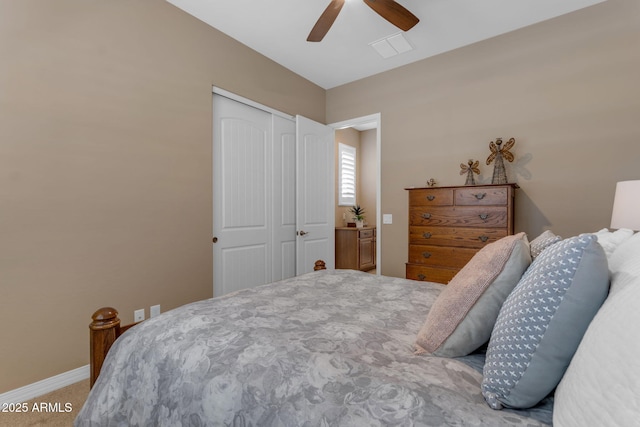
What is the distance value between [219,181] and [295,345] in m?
2.29

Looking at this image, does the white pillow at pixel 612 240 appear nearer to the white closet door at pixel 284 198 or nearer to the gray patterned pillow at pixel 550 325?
the gray patterned pillow at pixel 550 325

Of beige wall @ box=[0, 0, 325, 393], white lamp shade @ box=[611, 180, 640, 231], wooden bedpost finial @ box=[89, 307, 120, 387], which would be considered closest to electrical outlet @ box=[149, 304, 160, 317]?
beige wall @ box=[0, 0, 325, 393]

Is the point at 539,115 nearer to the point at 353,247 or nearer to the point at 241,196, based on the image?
the point at 241,196

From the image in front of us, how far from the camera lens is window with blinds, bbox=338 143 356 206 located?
5750mm

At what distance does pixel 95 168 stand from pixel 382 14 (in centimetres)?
231

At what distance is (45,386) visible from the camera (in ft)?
6.32

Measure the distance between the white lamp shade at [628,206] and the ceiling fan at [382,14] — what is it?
5.84 feet

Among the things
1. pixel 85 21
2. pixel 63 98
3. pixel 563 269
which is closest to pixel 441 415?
pixel 563 269

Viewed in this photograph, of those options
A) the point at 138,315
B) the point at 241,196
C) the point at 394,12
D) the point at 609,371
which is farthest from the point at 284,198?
the point at 609,371

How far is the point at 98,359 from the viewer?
1.23 m

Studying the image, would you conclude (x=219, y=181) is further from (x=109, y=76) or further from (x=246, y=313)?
(x=246, y=313)

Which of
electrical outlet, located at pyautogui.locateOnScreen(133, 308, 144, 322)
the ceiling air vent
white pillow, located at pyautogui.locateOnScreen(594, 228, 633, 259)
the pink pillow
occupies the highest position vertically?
the ceiling air vent

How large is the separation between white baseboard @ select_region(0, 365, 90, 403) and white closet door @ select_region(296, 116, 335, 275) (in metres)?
2.15

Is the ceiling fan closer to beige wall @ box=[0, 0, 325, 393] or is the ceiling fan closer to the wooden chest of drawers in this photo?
beige wall @ box=[0, 0, 325, 393]
